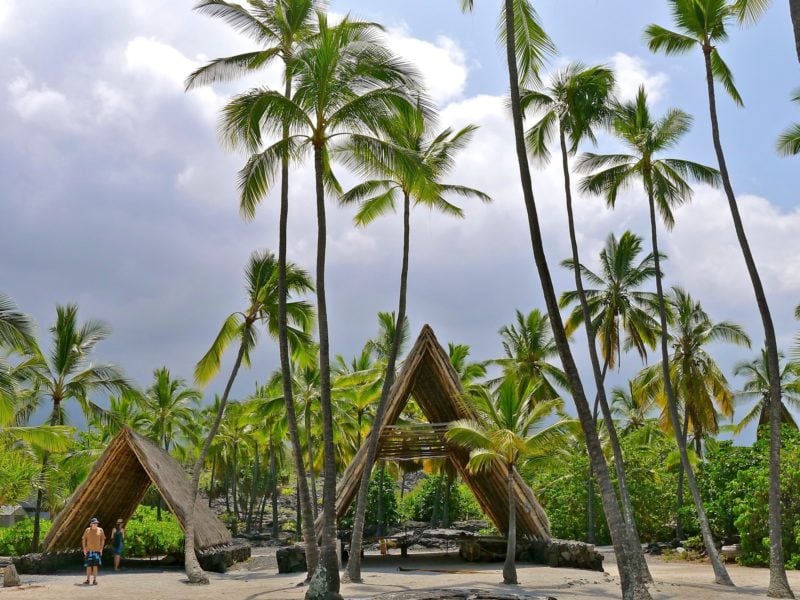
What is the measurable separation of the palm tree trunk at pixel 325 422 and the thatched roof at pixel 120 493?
7.39 m

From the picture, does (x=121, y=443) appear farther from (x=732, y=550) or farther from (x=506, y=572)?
(x=732, y=550)

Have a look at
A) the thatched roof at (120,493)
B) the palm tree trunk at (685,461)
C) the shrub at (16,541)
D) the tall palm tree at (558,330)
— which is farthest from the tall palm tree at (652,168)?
the shrub at (16,541)

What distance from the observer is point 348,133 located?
13.6 m

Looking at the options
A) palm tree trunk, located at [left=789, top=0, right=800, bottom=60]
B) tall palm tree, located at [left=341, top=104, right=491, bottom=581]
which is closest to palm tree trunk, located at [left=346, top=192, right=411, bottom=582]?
tall palm tree, located at [left=341, top=104, right=491, bottom=581]

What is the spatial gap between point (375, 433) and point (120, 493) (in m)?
8.66

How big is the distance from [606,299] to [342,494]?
11061 mm

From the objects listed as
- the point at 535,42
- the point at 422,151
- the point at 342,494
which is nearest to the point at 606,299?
the point at 422,151

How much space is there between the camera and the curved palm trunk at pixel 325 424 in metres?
12.1

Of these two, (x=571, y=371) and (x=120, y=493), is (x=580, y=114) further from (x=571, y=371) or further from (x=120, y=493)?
(x=120, y=493)

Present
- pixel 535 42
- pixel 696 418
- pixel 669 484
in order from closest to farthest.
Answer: pixel 535 42 < pixel 696 418 < pixel 669 484

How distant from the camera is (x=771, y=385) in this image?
46.2 feet

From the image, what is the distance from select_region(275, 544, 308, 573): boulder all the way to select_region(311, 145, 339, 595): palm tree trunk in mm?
6266

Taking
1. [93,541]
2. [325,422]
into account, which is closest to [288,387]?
[325,422]

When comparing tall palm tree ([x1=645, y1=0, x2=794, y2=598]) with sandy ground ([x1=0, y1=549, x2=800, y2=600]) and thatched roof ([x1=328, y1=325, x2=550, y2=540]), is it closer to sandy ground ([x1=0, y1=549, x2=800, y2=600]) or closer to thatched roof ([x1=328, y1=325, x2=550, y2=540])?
sandy ground ([x1=0, y1=549, x2=800, y2=600])
